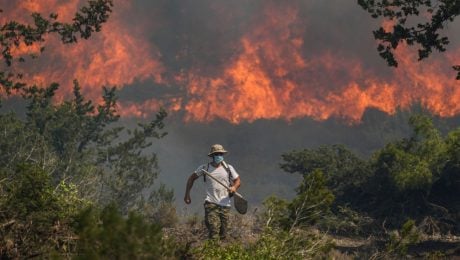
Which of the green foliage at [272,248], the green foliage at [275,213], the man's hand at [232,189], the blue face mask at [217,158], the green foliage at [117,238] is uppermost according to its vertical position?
the blue face mask at [217,158]

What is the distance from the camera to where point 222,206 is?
971cm

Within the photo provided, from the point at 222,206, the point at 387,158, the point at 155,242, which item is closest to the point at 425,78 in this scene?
the point at 387,158

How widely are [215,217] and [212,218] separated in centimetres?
6

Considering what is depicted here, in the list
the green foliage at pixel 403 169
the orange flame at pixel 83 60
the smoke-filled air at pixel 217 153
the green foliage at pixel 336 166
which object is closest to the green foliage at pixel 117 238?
the smoke-filled air at pixel 217 153

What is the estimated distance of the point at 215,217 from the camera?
961 centimetres

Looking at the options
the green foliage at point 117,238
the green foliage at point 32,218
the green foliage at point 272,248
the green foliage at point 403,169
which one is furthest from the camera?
the green foliage at point 403,169

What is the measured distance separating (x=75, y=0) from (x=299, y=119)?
42802 millimetres

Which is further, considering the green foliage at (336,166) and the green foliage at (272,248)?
the green foliage at (336,166)

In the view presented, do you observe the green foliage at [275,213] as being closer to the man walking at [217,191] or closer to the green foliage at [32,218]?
the man walking at [217,191]

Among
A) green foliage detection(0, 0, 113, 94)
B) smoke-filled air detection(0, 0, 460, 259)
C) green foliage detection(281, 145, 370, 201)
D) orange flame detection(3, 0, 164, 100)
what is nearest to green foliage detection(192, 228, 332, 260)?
smoke-filled air detection(0, 0, 460, 259)

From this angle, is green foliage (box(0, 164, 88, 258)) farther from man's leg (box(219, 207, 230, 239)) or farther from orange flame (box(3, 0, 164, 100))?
orange flame (box(3, 0, 164, 100))

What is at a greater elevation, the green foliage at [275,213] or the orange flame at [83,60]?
the orange flame at [83,60]

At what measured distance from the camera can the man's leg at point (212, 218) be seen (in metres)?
9.56

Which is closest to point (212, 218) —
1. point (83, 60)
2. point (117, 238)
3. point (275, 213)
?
point (275, 213)
